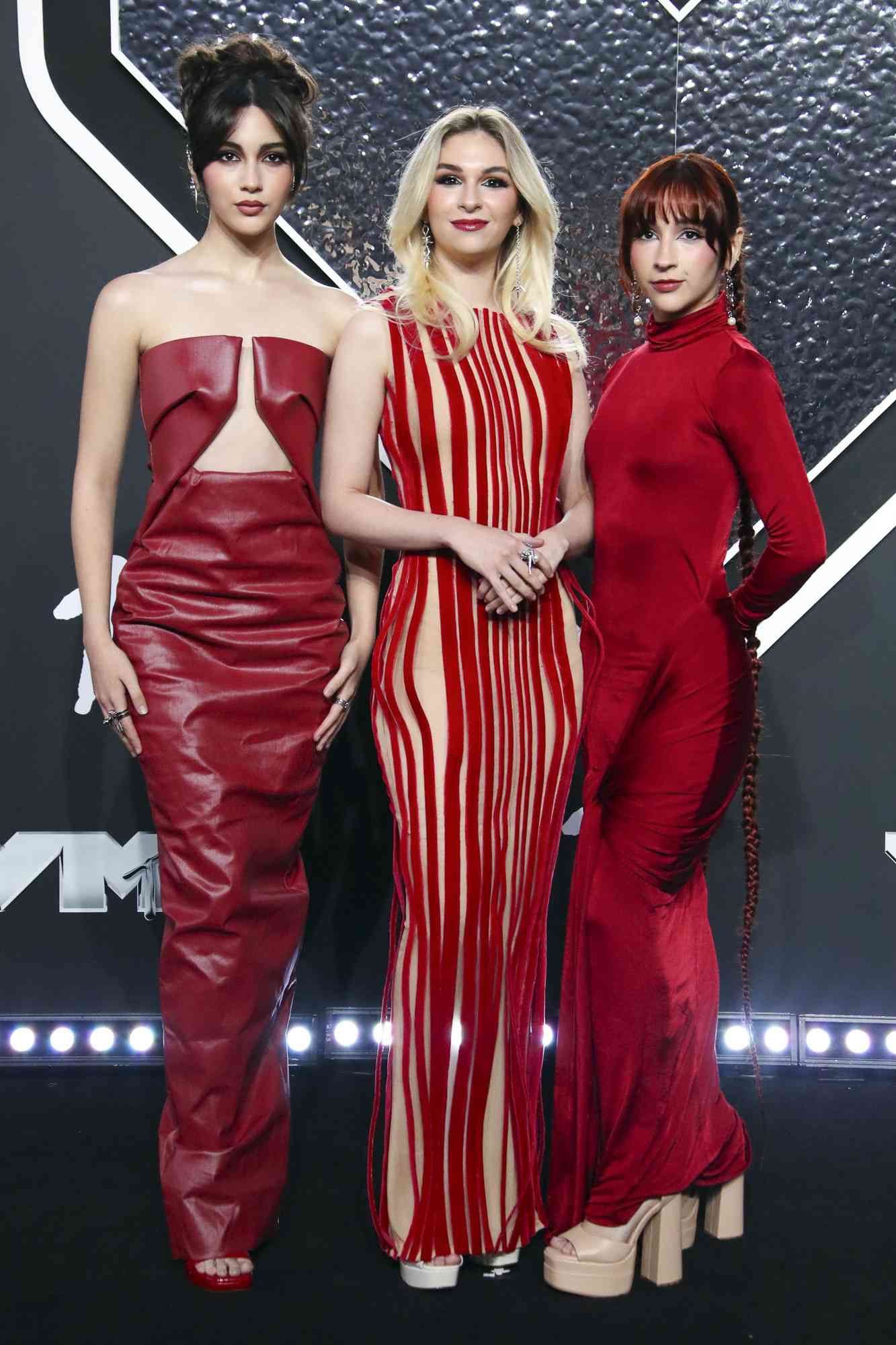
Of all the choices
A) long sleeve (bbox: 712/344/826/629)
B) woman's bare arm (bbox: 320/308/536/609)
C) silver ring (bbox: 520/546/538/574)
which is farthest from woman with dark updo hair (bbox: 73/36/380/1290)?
long sleeve (bbox: 712/344/826/629)

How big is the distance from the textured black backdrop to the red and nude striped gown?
1071mm

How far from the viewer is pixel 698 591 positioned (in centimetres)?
213

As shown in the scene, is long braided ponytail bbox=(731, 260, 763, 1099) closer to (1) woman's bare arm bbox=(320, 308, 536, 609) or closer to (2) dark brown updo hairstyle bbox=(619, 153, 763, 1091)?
(2) dark brown updo hairstyle bbox=(619, 153, 763, 1091)

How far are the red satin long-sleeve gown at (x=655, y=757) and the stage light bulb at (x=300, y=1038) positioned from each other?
3.64 ft

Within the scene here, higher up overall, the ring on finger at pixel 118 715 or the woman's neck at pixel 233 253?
the woman's neck at pixel 233 253

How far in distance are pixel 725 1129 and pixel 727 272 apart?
4.82 ft

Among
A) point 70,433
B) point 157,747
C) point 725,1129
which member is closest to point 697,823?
point 725,1129

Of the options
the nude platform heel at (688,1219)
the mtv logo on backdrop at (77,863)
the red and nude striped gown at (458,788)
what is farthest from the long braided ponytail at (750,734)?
the mtv logo on backdrop at (77,863)

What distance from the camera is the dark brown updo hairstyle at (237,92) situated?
218 centimetres

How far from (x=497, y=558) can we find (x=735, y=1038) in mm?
Answer: 1719

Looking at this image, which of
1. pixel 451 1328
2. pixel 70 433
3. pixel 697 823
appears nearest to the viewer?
pixel 451 1328

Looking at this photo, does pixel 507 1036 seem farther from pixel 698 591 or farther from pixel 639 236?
pixel 639 236

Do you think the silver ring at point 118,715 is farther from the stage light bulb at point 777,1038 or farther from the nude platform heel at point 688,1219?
the stage light bulb at point 777,1038

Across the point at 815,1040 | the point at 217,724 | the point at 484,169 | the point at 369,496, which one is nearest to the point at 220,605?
the point at 217,724
